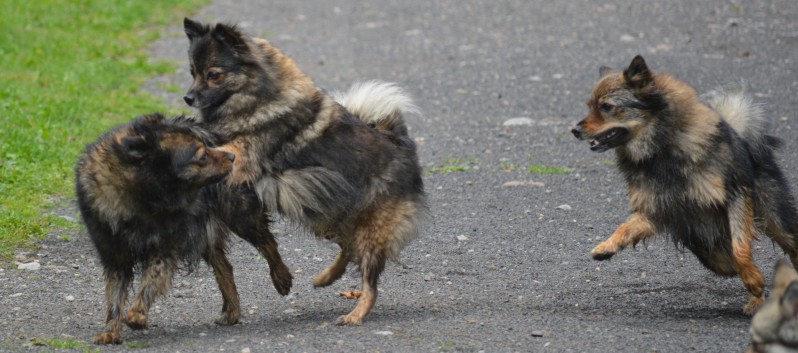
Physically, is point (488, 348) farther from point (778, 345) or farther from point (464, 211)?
point (464, 211)

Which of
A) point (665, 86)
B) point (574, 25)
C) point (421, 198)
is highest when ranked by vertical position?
point (665, 86)

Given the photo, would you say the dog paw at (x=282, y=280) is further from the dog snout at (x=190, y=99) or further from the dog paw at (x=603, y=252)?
the dog paw at (x=603, y=252)

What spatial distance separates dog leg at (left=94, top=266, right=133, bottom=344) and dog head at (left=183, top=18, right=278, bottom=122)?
1204 millimetres

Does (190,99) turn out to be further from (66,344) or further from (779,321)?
(779,321)

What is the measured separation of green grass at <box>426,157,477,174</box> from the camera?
432 inches

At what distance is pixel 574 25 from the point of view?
17.2 m

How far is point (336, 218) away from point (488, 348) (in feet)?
5.00

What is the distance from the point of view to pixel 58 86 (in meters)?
13.4

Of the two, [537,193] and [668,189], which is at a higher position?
[668,189]

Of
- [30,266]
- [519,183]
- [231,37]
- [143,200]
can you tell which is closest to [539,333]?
[143,200]

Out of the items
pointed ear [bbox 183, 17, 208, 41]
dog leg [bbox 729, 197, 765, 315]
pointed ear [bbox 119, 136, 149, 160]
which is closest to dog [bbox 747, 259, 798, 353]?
dog leg [bbox 729, 197, 765, 315]

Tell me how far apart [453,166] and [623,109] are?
3.81 m

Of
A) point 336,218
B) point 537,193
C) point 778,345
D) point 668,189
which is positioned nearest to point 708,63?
point 537,193

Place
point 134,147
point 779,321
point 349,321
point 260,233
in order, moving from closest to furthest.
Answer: point 779,321 < point 134,147 < point 349,321 < point 260,233
